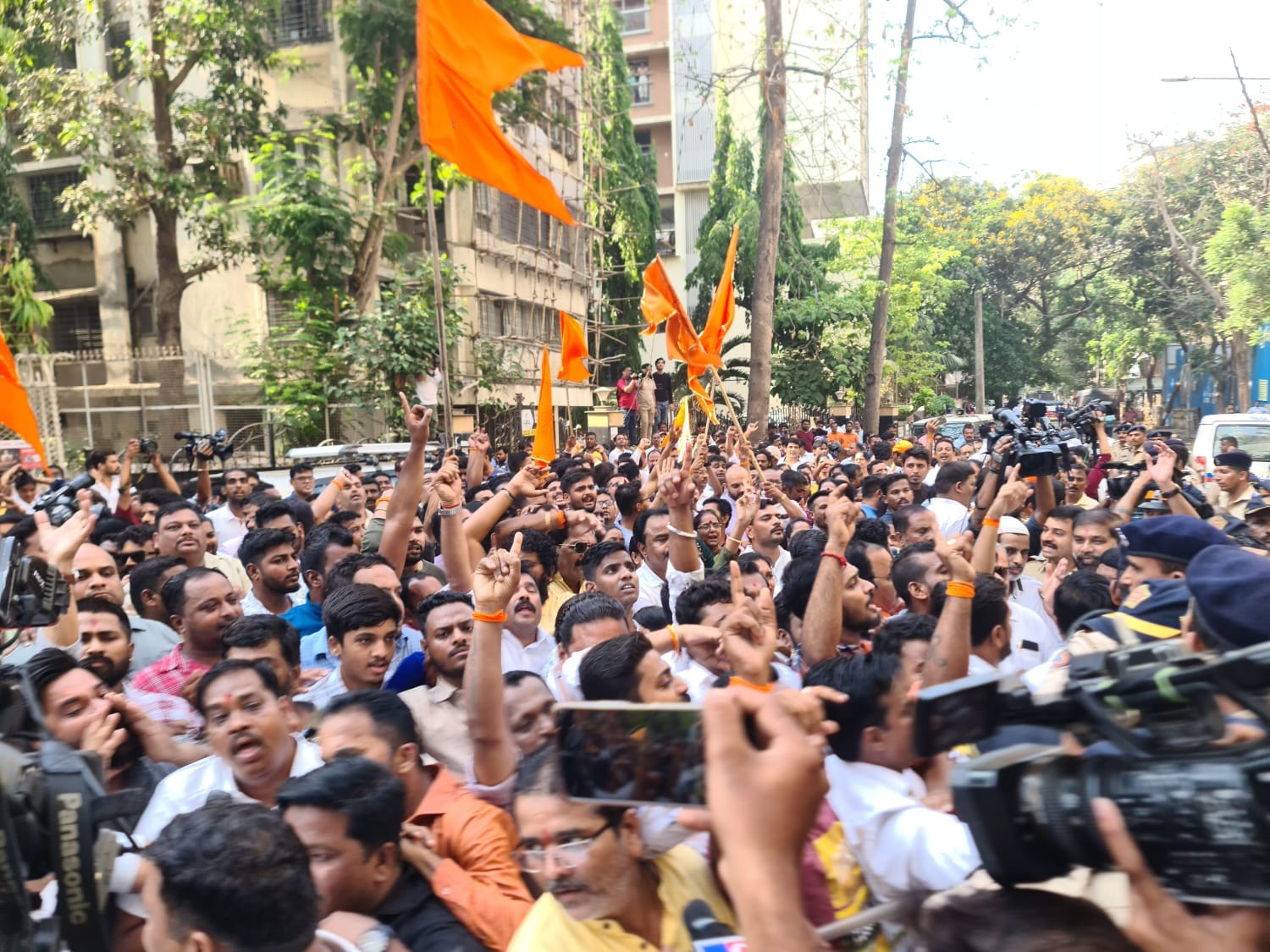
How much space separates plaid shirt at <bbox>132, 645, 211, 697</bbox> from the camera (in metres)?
3.62

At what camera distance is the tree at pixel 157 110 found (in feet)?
51.7

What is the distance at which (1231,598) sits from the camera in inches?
78.2

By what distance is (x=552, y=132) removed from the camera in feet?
80.7

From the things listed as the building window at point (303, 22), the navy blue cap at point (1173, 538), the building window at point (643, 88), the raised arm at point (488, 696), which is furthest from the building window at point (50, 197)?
the navy blue cap at point (1173, 538)

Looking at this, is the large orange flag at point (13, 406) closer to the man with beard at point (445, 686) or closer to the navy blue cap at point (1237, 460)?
the man with beard at point (445, 686)

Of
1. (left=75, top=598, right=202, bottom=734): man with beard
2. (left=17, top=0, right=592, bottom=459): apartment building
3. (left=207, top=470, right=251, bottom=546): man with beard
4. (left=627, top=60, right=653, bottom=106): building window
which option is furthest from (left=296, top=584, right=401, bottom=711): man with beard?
(left=627, top=60, right=653, bottom=106): building window

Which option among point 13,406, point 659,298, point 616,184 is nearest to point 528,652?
point 13,406

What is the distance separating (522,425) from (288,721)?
17.7 meters

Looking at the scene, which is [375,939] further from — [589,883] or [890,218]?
[890,218]

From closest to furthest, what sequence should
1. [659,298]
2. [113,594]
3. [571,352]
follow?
1. [113,594]
2. [659,298]
3. [571,352]

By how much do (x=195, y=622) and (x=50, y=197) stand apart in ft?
70.7

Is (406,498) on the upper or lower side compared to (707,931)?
upper

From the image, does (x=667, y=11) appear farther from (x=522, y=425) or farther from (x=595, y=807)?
(x=595, y=807)

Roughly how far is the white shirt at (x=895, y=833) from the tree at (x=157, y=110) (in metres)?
16.4
